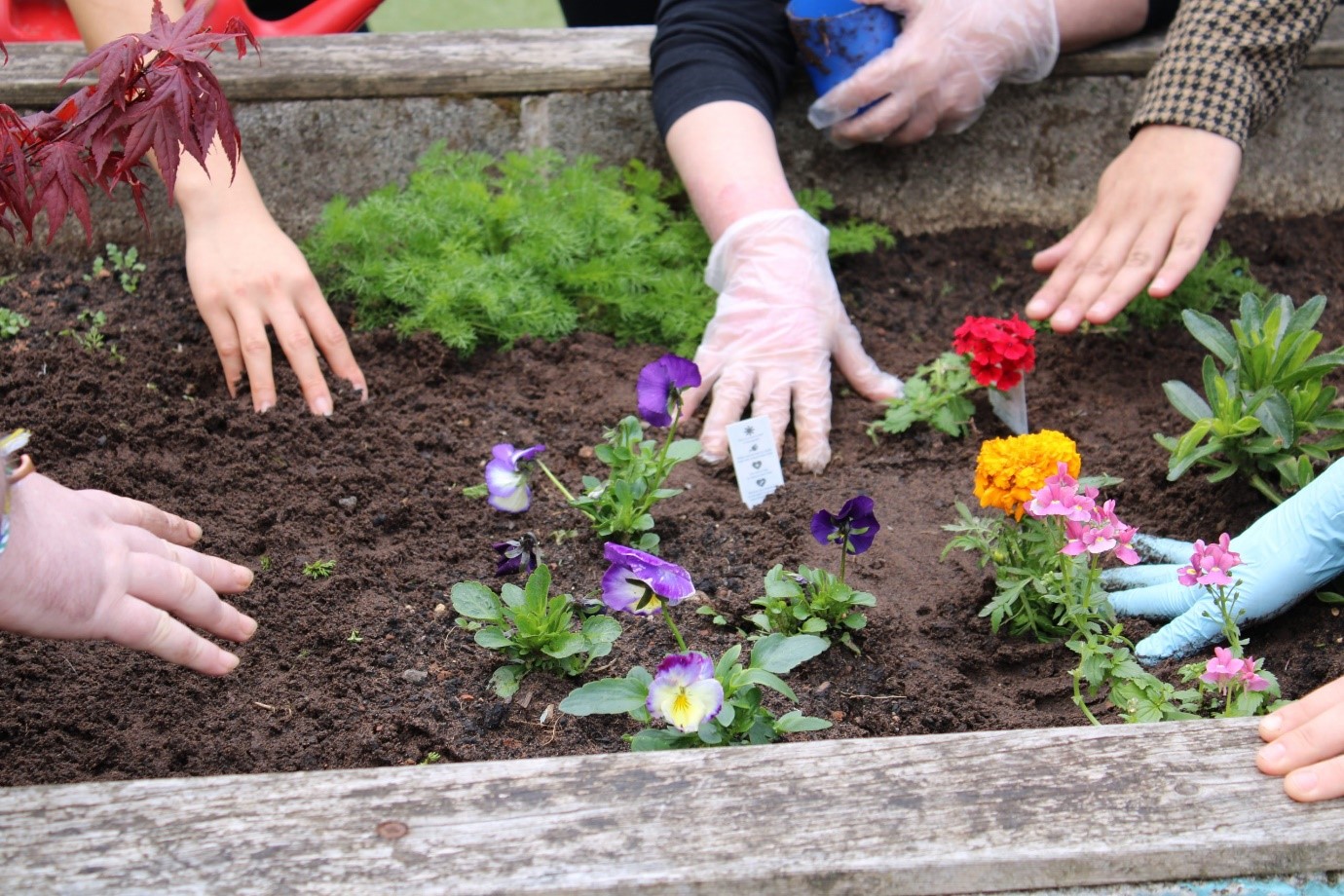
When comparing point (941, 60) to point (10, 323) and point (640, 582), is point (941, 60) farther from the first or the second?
point (10, 323)

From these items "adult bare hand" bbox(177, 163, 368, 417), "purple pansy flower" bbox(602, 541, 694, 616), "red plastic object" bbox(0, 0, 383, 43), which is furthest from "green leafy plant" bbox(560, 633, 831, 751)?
"red plastic object" bbox(0, 0, 383, 43)

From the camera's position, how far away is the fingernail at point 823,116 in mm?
2619

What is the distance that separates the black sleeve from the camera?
2553 mm

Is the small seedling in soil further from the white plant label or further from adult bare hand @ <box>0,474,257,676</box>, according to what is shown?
the white plant label

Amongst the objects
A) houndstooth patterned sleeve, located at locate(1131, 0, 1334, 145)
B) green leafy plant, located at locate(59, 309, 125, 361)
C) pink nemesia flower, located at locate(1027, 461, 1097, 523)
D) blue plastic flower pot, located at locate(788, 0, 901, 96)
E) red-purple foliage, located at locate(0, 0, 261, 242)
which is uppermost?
red-purple foliage, located at locate(0, 0, 261, 242)

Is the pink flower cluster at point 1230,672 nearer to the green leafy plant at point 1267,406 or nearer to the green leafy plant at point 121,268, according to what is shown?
the green leafy plant at point 1267,406

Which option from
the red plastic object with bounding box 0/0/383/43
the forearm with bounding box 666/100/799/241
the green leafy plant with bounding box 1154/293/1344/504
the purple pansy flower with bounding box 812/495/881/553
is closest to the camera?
the purple pansy flower with bounding box 812/495/881/553

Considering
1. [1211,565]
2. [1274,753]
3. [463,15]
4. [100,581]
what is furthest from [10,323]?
[463,15]

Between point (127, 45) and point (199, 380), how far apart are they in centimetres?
83

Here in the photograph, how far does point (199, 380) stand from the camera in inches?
88.0

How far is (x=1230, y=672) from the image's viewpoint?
4.61 feet

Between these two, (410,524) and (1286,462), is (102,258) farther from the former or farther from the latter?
(1286,462)

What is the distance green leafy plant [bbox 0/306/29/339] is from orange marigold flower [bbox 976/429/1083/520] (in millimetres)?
1860

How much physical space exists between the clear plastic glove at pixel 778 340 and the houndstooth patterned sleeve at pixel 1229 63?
748 millimetres
